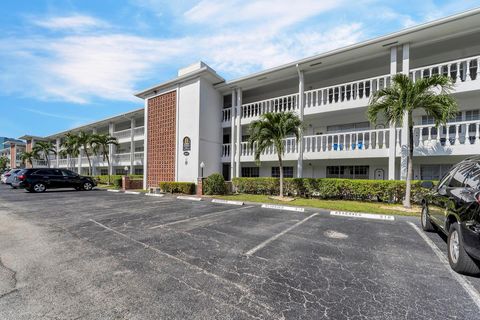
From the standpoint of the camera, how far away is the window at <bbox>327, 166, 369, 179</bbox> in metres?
15.1

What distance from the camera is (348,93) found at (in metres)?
14.8

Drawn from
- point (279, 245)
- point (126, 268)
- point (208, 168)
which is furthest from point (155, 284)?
point (208, 168)

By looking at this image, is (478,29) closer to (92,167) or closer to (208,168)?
(208,168)

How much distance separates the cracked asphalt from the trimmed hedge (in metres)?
5.11

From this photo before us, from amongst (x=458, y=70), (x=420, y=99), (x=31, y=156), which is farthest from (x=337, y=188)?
(x=31, y=156)

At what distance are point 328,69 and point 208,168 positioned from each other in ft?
36.8

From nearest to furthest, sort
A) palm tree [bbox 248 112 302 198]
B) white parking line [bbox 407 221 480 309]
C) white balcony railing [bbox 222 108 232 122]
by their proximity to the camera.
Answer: white parking line [bbox 407 221 480 309] → palm tree [bbox 248 112 302 198] → white balcony railing [bbox 222 108 232 122]

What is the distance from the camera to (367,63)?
Result: 14086 mm

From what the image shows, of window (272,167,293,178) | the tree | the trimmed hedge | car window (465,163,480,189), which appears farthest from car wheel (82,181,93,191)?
the tree

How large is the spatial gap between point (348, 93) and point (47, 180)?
2279 centimetres

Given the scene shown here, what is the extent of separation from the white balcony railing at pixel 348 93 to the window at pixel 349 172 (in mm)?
4653

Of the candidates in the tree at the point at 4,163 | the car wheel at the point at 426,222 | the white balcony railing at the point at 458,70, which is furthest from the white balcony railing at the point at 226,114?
the tree at the point at 4,163

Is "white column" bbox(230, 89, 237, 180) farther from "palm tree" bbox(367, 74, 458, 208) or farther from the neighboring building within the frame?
"palm tree" bbox(367, 74, 458, 208)

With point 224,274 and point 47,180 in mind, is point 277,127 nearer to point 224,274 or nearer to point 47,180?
point 224,274
